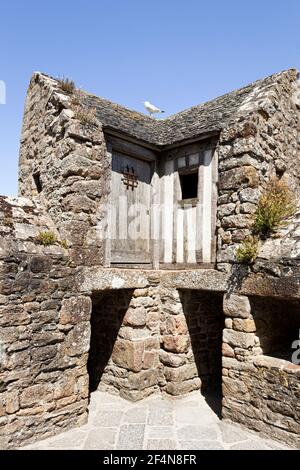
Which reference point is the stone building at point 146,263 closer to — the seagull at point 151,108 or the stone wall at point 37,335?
the stone wall at point 37,335

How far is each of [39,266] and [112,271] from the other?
1260mm

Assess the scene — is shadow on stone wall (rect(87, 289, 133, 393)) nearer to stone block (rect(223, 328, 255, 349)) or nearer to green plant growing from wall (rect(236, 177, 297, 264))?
stone block (rect(223, 328, 255, 349))

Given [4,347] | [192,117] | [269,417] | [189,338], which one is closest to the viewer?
[4,347]

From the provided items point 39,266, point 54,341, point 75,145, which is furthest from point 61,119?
point 54,341

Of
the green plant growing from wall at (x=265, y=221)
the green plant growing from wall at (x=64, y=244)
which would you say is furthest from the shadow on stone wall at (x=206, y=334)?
the green plant growing from wall at (x=64, y=244)

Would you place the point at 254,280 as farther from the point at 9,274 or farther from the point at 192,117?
the point at 192,117


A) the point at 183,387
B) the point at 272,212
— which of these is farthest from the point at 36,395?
the point at 272,212

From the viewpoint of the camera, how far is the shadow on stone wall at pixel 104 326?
622 cm

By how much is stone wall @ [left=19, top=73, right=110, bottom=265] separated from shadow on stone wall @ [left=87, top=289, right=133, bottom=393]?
3.43ft

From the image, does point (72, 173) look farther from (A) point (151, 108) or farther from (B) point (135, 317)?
(A) point (151, 108)

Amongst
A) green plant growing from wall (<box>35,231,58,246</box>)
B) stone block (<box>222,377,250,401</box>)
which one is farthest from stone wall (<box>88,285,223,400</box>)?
green plant growing from wall (<box>35,231,58,246</box>)

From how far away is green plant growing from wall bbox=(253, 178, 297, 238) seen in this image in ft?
16.6

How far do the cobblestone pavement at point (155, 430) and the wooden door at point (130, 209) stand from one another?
8.10 ft

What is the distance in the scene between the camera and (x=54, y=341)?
484 cm
